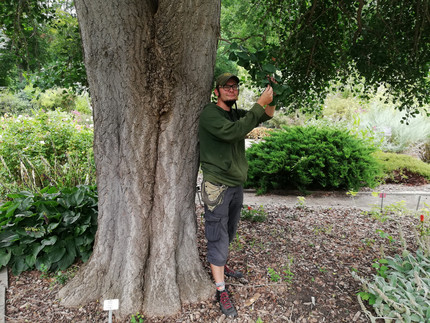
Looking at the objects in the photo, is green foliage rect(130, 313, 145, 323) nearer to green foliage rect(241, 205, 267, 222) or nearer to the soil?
the soil

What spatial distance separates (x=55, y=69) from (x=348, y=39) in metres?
3.65

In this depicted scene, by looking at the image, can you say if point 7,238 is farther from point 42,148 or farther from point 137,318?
point 42,148

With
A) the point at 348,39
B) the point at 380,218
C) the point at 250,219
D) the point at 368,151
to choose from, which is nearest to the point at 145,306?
the point at 250,219

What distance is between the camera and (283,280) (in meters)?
2.84

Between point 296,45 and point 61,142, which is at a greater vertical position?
point 296,45

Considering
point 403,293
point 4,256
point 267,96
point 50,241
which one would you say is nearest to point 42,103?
point 4,256

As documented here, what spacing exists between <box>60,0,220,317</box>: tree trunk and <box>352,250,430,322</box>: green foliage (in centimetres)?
131

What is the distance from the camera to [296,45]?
3.80 meters

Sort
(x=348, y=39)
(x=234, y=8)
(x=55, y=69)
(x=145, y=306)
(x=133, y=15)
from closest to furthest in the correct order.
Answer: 1. (x=133, y=15)
2. (x=145, y=306)
3. (x=55, y=69)
4. (x=348, y=39)
5. (x=234, y=8)

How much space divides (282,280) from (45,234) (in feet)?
7.37

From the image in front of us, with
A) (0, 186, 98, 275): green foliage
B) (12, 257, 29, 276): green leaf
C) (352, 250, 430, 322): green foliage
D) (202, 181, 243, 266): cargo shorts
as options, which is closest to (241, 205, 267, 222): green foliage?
(202, 181, 243, 266): cargo shorts

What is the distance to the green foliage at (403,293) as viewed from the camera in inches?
83.7

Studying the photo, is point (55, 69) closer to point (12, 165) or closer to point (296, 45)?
point (12, 165)

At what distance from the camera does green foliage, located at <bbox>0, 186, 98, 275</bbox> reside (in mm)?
2922
